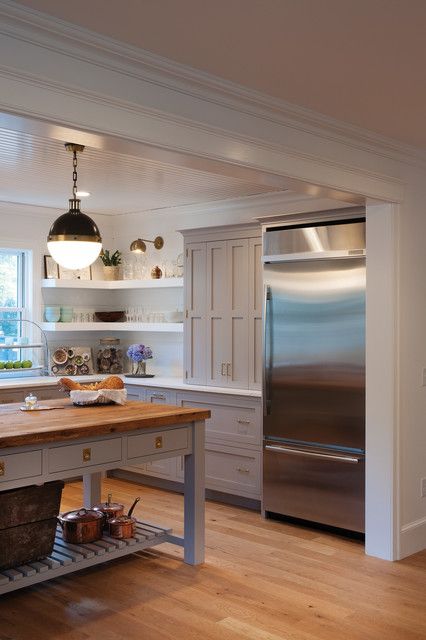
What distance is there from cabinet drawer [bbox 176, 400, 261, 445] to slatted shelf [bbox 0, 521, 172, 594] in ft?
4.20

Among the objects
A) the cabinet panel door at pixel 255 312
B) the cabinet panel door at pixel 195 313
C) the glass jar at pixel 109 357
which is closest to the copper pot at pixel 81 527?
the cabinet panel door at pixel 255 312

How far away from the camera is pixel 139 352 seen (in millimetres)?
6652

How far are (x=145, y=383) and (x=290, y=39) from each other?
394 cm

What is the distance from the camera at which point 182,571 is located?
419cm

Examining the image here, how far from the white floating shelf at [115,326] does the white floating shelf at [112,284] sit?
0.34 metres

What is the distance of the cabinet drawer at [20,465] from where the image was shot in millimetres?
3396

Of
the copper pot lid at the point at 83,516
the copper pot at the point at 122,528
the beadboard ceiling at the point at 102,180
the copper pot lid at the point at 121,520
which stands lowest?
the copper pot at the point at 122,528

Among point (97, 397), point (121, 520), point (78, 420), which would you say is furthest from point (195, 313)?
point (78, 420)

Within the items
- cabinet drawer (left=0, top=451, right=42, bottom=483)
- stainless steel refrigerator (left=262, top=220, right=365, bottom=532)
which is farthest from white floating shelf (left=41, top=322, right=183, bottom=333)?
cabinet drawer (left=0, top=451, right=42, bottom=483)

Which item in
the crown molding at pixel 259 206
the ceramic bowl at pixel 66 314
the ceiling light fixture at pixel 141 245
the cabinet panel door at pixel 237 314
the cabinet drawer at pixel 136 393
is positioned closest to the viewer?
the crown molding at pixel 259 206

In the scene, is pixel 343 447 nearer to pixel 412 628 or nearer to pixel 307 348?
pixel 307 348

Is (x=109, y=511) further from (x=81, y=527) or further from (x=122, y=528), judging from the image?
(x=81, y=527)

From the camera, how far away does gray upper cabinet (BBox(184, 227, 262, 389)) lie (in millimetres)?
5629

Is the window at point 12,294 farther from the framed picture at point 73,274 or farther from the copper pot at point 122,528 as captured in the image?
the copper pot at point 122,528
